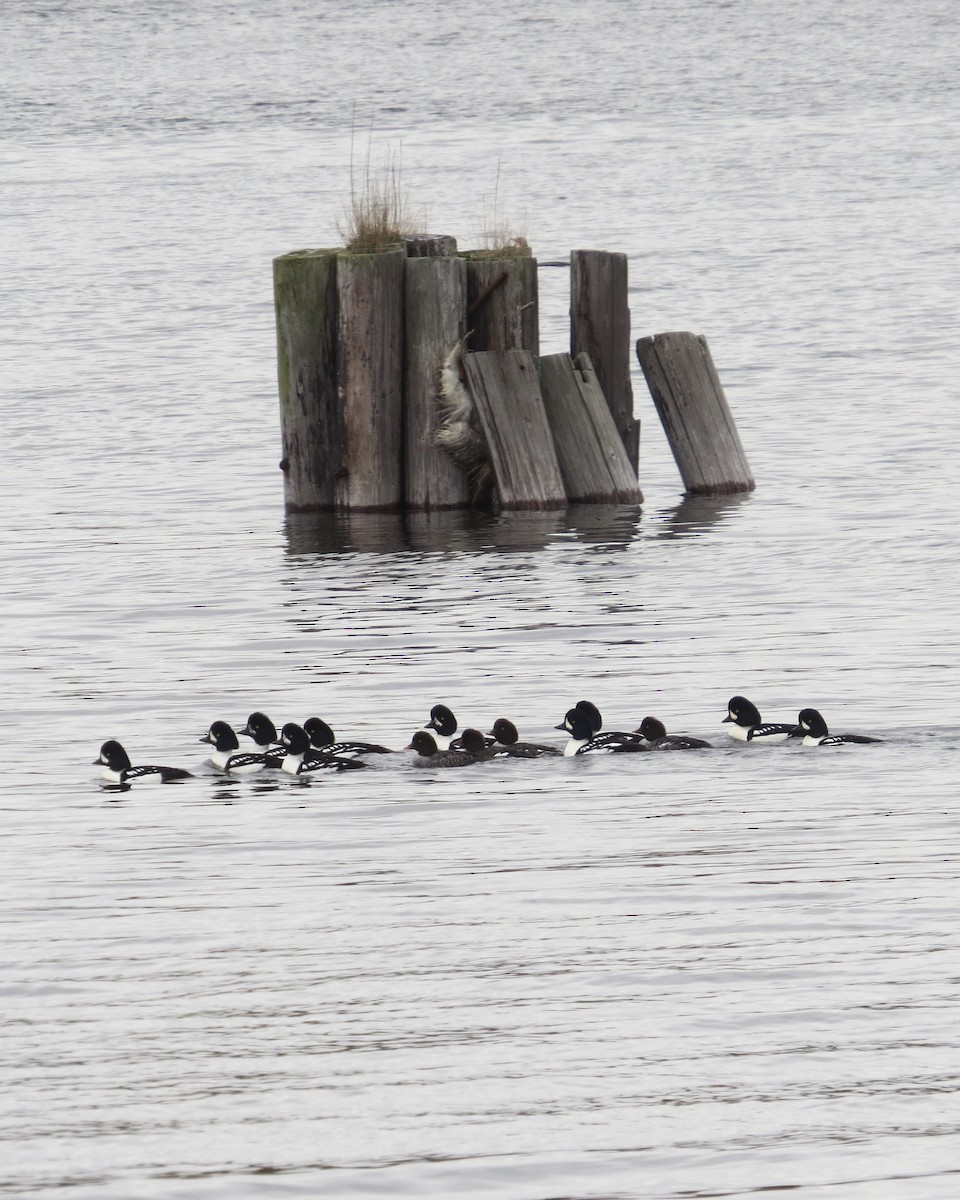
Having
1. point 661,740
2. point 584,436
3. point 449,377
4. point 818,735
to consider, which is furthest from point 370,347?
point 818,735

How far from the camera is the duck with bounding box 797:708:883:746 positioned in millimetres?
12703

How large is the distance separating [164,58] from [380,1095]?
81.2 metres

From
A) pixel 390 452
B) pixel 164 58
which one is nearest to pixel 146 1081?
pixel 390 452

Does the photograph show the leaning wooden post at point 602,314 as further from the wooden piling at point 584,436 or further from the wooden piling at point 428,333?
the wooden piling at point 428,333

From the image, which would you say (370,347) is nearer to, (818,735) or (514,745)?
(514,745)

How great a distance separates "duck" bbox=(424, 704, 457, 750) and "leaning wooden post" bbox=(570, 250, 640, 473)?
7.96 metres

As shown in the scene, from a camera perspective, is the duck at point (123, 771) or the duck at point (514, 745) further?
the duck at point (514, 745)

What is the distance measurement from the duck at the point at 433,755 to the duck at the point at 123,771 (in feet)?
4.61

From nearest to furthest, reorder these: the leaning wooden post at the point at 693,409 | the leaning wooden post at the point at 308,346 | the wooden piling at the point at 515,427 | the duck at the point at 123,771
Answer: the duck at the point at 123,771 < the wooden piling at the point at 515,427 < the leaning wooden post at the point at 308,346 < the leaning wooden post at the point at 693,409

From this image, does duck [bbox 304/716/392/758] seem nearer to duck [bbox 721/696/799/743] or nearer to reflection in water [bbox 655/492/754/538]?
duck [bbox 721/696/799/743]

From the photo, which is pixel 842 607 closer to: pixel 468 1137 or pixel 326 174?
pixel 468 1137

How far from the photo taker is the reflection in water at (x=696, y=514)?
2070 centimetres

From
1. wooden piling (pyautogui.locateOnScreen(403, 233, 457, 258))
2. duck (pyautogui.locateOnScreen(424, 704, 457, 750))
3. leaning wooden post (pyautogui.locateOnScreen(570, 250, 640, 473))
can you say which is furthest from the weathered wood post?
duck (pyautogui.locateOnScreen(424, 704, 457, 750))

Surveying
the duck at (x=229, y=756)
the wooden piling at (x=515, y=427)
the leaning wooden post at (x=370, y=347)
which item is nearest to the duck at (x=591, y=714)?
the duck at (x=229, y=756)
